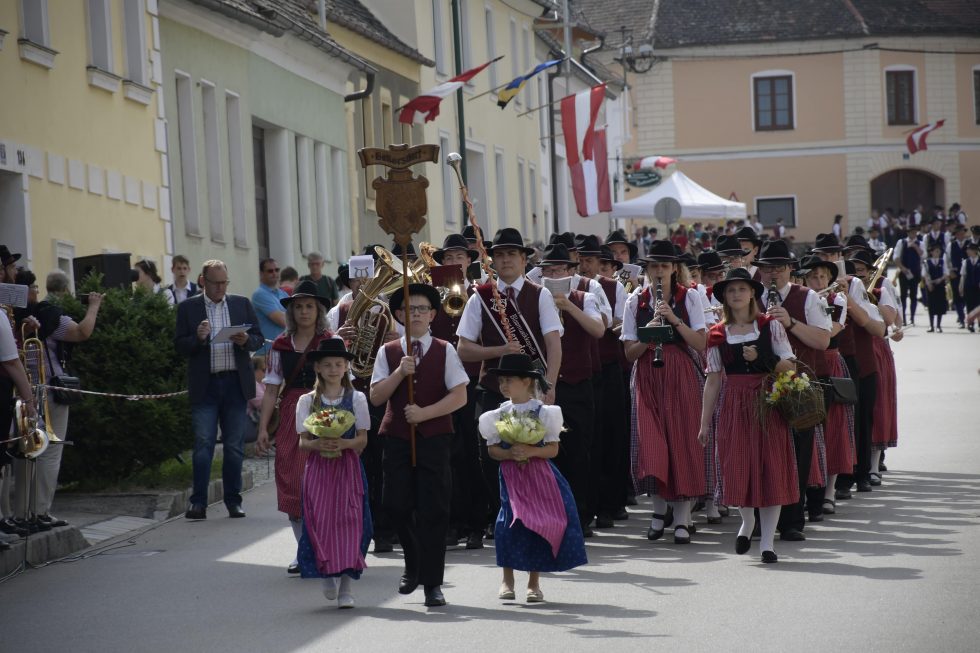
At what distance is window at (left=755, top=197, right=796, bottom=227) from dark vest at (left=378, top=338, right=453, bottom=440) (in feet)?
217

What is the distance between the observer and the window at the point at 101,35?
843 inches

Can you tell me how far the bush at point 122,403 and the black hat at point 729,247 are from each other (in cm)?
463

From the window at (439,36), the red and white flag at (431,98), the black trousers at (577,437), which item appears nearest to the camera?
the black trousers at (577,437)

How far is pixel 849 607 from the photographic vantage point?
9789mm

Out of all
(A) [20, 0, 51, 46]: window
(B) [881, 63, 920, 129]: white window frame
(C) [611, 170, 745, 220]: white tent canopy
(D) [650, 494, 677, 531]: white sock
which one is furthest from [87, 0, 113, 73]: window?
(B) [881, 63, 920, 129]: white window frame

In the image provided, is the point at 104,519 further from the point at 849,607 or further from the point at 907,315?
the point at 907,315

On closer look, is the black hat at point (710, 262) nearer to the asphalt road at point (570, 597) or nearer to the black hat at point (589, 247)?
the black hat at point (589, 247)

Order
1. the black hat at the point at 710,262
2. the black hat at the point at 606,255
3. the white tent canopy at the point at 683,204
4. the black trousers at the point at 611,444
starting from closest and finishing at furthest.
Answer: the black trousers at the point at 611,444
the black hat at the point at 710,262
the black hat at the point at 606,255
the white tent canopy at the point at 683,204

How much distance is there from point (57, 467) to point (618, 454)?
4.11 meters

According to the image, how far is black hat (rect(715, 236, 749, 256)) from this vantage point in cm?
1598

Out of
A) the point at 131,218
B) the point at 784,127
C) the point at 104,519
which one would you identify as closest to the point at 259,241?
the point at 131,218

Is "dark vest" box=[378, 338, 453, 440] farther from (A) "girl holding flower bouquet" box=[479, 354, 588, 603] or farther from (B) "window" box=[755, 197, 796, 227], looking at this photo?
(B) "window" box=[755, 197, 796, 227]

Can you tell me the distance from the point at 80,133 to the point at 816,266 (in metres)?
9.12

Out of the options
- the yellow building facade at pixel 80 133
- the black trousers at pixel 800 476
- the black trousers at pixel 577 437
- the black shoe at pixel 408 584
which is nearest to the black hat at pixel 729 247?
the black trousers at pixel 577 437
